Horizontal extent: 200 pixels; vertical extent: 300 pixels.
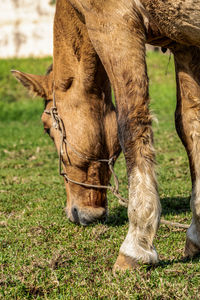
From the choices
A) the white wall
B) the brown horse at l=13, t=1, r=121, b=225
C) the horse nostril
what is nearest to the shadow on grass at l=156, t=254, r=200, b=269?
the brown horse at l=13, t=1, r=121, b=225

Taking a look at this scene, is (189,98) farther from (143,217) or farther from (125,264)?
(125,264)

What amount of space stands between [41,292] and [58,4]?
2.56m

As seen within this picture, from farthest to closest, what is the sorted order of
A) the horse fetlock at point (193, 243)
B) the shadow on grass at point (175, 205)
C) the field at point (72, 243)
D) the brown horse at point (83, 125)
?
the shadow on grass at point (175, 205) → the brown horse at point (83, 125) → the horse fetlock at point (193, 243) → the field at point (72, 243)

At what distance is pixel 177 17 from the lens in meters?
3.30

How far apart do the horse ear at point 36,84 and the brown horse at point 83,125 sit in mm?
304

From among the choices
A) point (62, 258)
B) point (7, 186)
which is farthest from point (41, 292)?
point (7, 186)

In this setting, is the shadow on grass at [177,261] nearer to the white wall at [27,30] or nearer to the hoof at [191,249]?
the hoof at [191,249]

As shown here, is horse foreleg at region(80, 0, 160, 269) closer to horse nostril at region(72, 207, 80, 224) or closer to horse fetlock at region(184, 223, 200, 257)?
horse fetlock at region(184, 223, 200, 257)

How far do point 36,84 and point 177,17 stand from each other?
205 centimetres

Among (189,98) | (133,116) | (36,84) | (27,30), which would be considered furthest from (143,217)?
(27,30)

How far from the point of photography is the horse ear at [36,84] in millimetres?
4922

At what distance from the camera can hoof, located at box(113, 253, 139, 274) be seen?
309 centimetres

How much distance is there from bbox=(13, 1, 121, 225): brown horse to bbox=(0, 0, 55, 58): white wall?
32.6 metres

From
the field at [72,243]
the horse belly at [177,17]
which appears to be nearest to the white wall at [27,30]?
the field at [72,243]
